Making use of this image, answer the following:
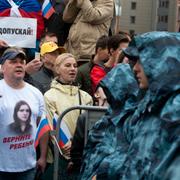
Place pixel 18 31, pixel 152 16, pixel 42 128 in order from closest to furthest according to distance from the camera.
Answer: pixel 42 128
pixel 18 31
pixel 152 16

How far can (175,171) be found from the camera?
101 inches

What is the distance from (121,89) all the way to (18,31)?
3340 mm

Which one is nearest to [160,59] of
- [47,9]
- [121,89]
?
[121,89]

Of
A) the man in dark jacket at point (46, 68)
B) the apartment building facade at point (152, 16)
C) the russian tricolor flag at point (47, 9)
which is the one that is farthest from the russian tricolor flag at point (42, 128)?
the apartment building facade at point (152, 16)

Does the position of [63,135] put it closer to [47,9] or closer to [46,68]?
[46,68]

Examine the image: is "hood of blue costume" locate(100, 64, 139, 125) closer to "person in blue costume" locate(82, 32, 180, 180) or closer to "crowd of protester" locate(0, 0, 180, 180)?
"crowd of protester" locate(0, 0, 180, 180)

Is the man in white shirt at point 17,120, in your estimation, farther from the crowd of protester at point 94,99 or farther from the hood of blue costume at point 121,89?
the hood of blue costume at point 121,89

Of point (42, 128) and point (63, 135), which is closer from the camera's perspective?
point (42, 128)

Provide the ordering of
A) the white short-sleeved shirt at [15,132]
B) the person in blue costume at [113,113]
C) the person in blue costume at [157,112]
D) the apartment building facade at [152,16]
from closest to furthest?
the person in blue costume at [157,112], the person in blue costume at [113,113], the white short-sleeved shirt at [15,132], the apartment building facade at [152,16]

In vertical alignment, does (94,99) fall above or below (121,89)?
below

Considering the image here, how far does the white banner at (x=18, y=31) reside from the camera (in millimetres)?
7082

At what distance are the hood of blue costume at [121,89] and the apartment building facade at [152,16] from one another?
8833 mm

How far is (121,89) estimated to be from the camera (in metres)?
4.00

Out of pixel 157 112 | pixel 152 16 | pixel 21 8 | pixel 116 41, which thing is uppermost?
pixel 152 16
